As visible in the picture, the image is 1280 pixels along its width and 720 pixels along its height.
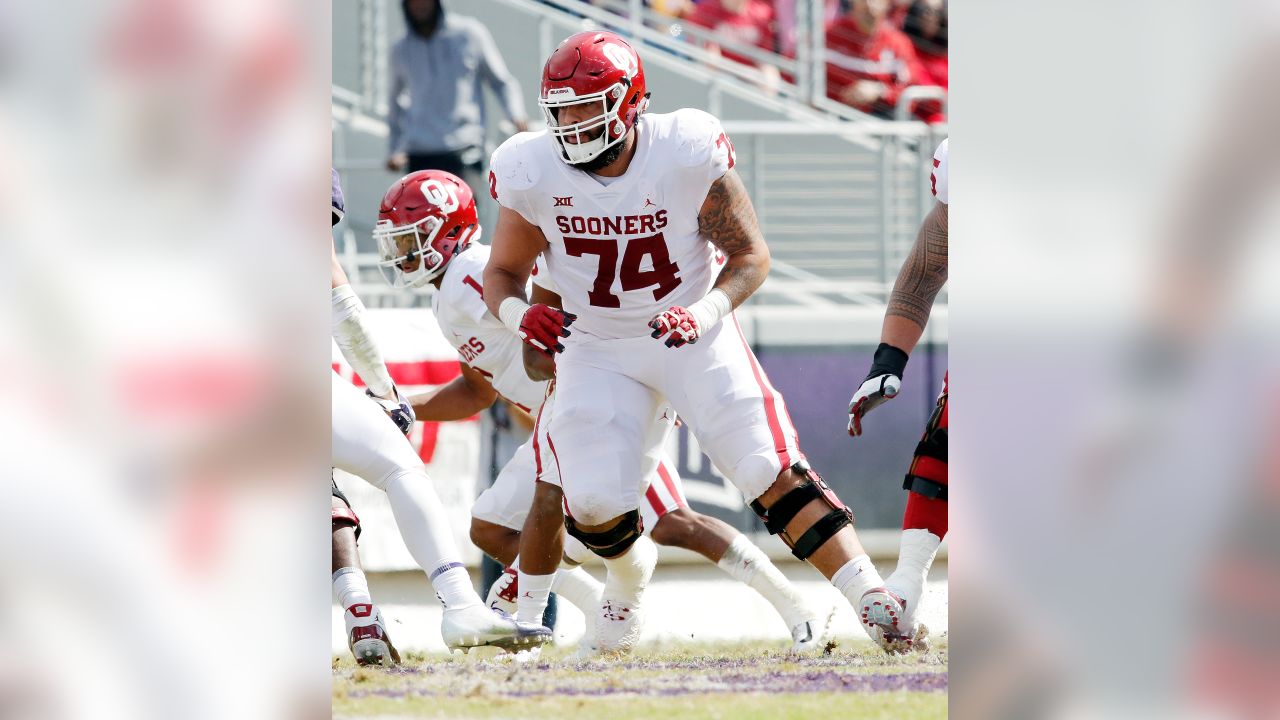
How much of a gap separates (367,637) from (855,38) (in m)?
5.31

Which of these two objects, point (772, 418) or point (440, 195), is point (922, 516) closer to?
point (772, 418)

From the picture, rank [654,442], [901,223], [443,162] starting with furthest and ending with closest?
[901,223]
[443,162]
[654,442]

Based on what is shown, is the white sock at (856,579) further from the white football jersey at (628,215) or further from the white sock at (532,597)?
the white sock at (532,597)

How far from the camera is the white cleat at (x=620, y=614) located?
5.25 m

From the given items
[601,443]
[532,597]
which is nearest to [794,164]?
[532,597]

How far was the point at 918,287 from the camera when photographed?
4703mm

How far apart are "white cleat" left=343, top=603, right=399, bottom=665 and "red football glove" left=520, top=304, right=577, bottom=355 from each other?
1.03m

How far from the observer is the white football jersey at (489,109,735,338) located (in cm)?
455

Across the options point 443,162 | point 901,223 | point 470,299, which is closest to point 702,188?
point 470,299

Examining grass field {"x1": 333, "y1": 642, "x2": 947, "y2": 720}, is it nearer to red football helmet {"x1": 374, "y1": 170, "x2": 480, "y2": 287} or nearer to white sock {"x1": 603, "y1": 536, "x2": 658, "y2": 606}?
white sock {"x1": 603, "y1": 536, "x2": 658, "y2": 606}
